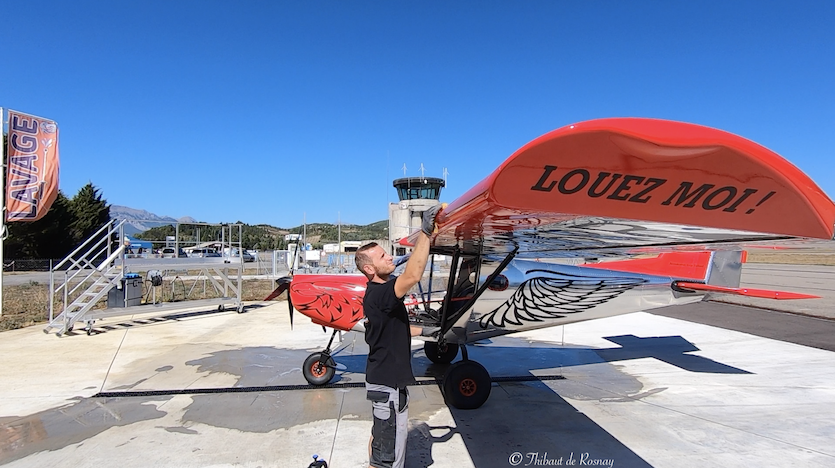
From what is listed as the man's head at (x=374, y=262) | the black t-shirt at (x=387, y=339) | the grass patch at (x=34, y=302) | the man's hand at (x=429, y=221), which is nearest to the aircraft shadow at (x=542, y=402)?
the black t-shirt at (x=387, y=339)

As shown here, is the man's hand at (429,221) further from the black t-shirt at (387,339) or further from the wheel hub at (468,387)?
the wheel hub at (468,387)

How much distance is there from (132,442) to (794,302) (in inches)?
709

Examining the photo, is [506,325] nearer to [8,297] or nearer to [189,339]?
[189,339]

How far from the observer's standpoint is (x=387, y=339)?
110 inches

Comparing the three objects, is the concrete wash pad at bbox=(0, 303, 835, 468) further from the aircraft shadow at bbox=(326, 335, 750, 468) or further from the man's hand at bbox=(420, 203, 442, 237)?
the man's hand at bbox=(420, 203, 442, 237)

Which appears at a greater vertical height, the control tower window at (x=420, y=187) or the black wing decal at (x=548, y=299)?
the control tower window at (x=420, y=187)

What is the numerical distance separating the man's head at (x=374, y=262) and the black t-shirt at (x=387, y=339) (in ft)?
0.26

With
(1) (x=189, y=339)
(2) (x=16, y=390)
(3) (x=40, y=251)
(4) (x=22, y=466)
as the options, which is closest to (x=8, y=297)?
(1) (x=189, y=339)

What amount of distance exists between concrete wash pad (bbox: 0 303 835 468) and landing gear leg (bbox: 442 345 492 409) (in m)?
0.12

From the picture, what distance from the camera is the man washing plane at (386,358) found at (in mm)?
2758

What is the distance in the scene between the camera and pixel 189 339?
8977 mm

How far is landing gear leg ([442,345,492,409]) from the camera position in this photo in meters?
4.90

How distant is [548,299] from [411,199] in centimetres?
3451

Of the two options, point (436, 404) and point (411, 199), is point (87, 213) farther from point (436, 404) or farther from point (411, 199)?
point (436, 404)
